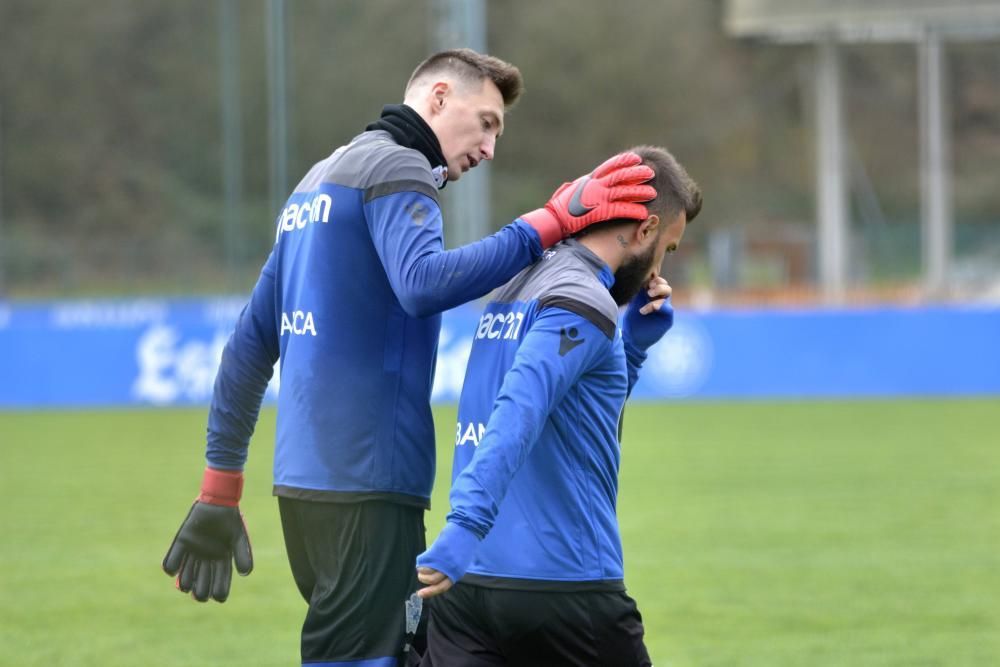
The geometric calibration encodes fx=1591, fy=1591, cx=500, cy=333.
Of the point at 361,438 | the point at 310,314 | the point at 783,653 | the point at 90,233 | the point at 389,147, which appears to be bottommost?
the point at 783,653

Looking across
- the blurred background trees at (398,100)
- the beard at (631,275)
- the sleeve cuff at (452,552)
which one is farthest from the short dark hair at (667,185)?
the blurred background trees at (398,100)

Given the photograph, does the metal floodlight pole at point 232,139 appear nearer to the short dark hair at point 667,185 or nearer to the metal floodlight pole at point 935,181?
the metal floodlight pole at point 935,181

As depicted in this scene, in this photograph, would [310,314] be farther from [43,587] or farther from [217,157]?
[217,157]

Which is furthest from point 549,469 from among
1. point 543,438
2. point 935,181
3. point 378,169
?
point 935,181

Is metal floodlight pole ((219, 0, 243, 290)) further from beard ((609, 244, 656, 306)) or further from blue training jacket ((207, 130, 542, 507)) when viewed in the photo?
beard ((609, 244, 656, 306))

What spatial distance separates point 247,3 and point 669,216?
68.0 feet

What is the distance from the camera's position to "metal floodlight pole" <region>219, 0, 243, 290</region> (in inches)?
856

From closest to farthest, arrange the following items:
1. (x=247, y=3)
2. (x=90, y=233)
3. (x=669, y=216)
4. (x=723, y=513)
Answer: (x=669, y=216)
(x=723, y=513)
(x=247, y=3)
(x=90, y=233)

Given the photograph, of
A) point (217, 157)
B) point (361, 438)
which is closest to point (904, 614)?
point (361, 438)

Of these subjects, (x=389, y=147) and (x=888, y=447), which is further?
(x=888, y=447)

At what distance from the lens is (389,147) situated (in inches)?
167

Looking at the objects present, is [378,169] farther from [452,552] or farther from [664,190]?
[452,552]

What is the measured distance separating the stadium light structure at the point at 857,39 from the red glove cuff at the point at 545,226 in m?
25.1

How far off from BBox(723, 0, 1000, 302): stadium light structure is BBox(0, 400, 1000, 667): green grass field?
14.7 metres
